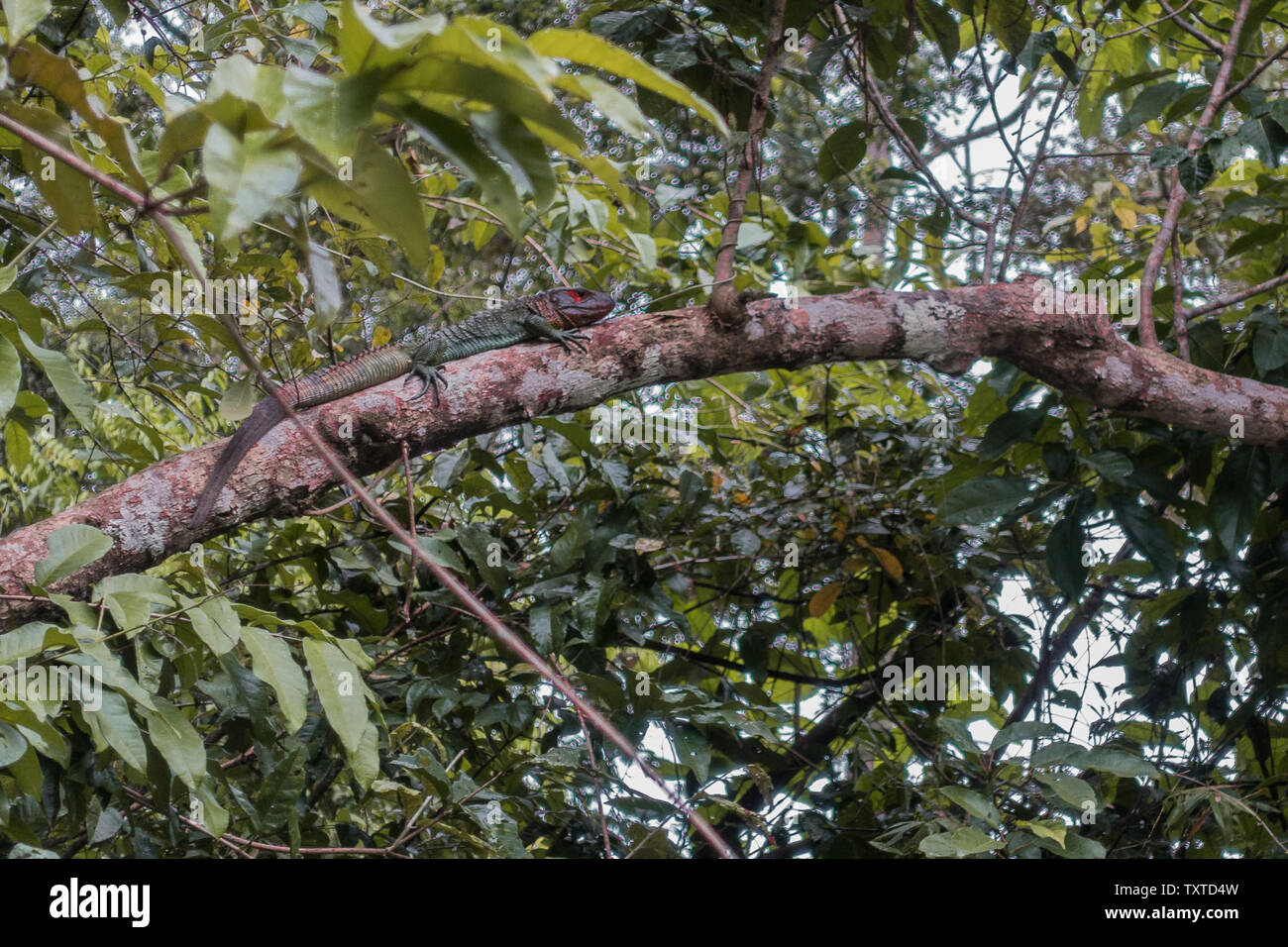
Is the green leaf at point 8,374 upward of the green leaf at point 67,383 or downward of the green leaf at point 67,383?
downward

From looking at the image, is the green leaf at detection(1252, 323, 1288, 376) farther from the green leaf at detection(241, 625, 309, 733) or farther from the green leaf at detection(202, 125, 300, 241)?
the green leaf at detection(202, 125, 300, 241)

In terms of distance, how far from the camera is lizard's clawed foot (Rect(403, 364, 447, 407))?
229cm

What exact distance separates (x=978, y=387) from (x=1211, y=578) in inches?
34.9

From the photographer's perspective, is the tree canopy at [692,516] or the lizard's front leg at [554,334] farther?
the lizard's front leg at [554,334]

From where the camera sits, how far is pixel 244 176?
0.68 metres

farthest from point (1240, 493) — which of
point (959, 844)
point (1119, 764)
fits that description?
point (959, 844)

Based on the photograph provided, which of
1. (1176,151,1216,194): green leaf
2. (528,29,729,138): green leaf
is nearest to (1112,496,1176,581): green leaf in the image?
(1176,151,1216,194): green leaf

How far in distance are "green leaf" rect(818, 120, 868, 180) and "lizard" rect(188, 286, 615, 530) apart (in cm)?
81

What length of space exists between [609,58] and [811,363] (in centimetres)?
190

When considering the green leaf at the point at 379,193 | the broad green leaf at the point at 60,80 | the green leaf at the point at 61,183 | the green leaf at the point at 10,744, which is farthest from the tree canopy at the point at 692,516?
the green leaf at the point at 379,193

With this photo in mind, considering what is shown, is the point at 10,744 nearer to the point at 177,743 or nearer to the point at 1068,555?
the point at 177,743

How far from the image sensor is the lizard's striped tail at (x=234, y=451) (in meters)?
2.02

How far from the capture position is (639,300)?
353cm

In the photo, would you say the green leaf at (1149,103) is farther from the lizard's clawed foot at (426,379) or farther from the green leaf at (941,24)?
the lizard's clawed foot at (426,379)
